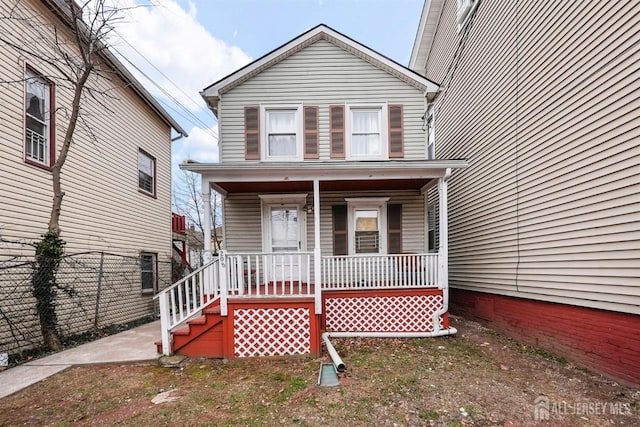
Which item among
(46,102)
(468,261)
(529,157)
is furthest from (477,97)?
(46,102)

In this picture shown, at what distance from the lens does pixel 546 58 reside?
567 centimetres

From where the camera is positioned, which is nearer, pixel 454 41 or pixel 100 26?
pixel 100 26

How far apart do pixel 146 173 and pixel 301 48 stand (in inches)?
253

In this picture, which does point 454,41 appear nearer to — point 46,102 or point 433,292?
point 433,292

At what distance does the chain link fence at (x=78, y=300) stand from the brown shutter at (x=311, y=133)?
548 centimetres

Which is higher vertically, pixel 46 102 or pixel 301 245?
pixel 46 102

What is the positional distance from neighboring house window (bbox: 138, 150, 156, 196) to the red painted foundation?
1058 cm

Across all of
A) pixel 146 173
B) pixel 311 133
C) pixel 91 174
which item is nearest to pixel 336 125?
pixel 311 133

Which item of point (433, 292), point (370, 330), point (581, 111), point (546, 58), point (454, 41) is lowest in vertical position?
point (370, 330)

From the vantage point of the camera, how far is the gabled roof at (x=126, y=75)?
6344 mm

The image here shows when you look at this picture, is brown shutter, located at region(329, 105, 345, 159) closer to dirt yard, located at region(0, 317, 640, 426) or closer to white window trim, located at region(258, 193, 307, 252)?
white window trim, located at region(258, 193, 307, 252)

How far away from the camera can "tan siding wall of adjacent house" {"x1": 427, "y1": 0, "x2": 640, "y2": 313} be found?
4.21 meters

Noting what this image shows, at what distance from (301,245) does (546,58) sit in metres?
6.34

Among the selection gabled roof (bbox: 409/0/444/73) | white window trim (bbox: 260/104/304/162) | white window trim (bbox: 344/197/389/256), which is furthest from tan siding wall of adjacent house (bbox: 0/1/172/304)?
gabled roof (bbox: 409/0/444/73)
